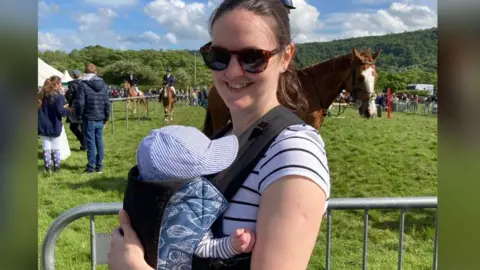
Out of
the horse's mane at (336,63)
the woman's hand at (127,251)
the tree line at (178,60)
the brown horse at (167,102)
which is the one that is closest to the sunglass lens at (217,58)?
the woman's hand at (127,251)

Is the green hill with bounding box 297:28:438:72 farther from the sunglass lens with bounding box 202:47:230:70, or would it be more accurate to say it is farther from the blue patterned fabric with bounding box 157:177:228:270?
the blue patterned fabric with bounding box 157:177:228:270

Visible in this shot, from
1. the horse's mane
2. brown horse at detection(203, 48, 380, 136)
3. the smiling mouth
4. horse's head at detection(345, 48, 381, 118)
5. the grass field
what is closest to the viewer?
the smiling mouth

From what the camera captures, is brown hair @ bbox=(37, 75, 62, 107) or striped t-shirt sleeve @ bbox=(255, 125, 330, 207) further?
brown hair @ bbox=(37, 75, 62, 107)

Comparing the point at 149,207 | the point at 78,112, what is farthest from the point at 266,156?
the point at 78,112

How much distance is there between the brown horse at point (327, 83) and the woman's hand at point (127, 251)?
506 cm

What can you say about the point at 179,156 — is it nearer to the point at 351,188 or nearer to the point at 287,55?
the point at 287,55

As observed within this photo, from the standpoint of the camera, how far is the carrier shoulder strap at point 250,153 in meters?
0.99

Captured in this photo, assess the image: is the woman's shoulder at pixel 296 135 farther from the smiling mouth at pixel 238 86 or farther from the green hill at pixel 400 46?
the green hill at pixel 400 46

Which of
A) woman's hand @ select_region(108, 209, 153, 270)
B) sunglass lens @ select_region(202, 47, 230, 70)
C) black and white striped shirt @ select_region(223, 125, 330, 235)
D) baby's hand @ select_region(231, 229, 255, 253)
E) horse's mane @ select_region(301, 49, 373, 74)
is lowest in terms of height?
woman's hand @ select_region(108, 209, 153, 270)

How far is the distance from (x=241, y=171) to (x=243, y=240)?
142mm

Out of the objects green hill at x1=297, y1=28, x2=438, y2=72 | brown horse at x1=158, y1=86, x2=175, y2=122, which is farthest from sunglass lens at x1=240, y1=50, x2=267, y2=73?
green hill at x1=297, y1=28, x2=438, y2=72

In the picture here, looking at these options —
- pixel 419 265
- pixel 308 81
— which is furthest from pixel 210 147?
pixel 308 81

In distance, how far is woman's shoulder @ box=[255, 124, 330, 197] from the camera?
92 centimetres
